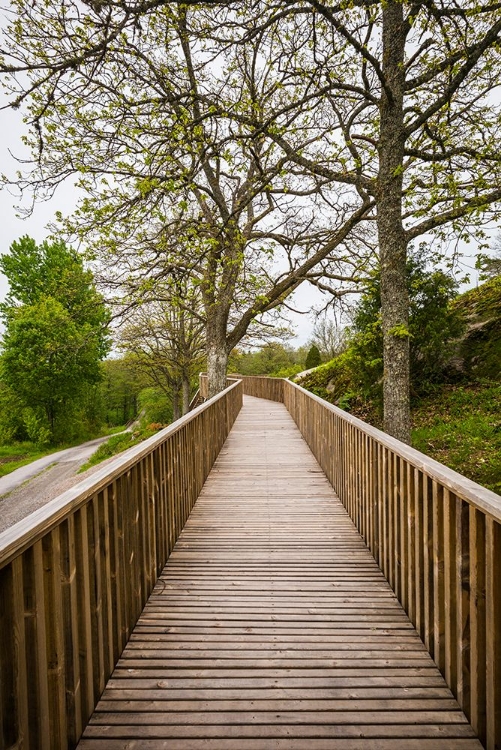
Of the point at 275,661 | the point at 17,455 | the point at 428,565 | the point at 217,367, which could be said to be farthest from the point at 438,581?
the point at 17,455

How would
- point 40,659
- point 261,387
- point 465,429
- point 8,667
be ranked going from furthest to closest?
point 261,387, point 465,429, point 40,659, point 8,667

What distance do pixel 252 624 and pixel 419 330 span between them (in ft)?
24.6

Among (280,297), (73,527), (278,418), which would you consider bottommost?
(278,418)

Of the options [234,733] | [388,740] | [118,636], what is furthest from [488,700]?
[118,636]

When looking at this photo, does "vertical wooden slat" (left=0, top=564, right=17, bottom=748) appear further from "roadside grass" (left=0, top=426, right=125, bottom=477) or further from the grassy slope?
"roadside grass" (left=0, top=426, right=125, bottom=477)

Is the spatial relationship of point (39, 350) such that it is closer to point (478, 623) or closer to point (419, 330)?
point (419, 330)

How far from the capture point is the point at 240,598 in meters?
2.83

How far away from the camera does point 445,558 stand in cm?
204

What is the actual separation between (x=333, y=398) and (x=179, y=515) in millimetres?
9107

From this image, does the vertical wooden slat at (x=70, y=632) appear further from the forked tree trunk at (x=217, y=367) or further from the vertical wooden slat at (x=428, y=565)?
the forked tree trunk at (x=217, y=367)

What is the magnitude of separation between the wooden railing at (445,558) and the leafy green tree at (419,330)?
5.35 meters

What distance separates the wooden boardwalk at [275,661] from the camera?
176cm

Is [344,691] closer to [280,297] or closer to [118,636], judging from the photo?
[118,636]

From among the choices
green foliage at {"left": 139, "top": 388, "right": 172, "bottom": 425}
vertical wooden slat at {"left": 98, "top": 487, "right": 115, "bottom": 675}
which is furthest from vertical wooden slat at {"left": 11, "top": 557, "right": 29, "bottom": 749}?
green foliage at {"left": 139, "top": 388, "right": 172, "bottom": 425}
